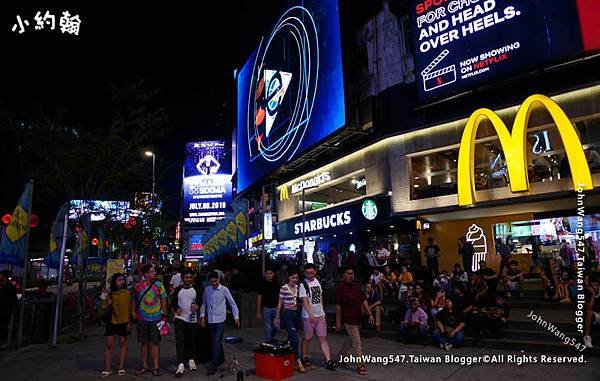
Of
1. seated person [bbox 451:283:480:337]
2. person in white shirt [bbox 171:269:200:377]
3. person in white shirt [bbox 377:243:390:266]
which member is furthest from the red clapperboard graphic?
person in white shirt [bbox 171:269:200:377]

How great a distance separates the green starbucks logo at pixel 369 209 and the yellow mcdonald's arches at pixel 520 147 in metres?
5.46

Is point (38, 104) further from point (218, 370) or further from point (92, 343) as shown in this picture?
point (218, 370)

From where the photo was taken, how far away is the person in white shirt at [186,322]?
26.6ft

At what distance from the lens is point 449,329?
9922mm

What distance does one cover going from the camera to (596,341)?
838 cm

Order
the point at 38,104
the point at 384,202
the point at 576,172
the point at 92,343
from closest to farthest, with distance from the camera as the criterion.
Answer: the point at 92,343, the point at 576,172, the point at 38,104, the point at 384,202

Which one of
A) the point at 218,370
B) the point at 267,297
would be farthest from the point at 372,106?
the point at 218,370

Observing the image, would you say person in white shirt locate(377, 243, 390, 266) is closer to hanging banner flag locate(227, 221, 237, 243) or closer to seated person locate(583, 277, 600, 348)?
hanging banner flag locate(227, 221, 237, 243)

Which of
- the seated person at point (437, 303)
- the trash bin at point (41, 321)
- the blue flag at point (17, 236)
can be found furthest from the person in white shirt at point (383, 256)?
the blue flag at point (17, 236)

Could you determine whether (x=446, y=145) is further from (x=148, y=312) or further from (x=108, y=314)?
(x=108, y=314)

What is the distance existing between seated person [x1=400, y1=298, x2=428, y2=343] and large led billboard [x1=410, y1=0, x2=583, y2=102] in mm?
9994

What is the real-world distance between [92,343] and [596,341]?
12.5 meters

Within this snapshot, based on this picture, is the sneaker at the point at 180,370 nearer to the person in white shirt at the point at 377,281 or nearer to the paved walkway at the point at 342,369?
the paved walkway at the point at 342,369

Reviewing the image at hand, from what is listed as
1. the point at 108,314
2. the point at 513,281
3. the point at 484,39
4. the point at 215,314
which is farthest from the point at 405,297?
the point at 484,39
